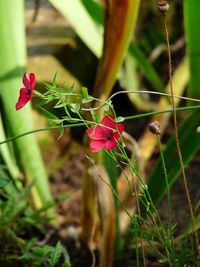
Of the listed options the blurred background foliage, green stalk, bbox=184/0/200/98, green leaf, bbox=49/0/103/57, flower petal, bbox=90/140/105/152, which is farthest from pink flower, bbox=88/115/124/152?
green leaf, bbox=49/0/103/57

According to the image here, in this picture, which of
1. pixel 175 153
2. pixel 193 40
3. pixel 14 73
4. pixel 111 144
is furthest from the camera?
pixel 14 73

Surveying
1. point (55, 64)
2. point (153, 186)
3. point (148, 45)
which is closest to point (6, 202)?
point (153, 186)

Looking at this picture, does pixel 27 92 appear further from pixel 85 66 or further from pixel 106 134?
pixel 85 66

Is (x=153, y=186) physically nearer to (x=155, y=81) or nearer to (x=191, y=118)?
(x=191, y=118)

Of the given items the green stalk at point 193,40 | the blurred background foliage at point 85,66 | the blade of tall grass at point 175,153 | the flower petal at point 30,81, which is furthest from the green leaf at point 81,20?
the flower petal at point 30,81

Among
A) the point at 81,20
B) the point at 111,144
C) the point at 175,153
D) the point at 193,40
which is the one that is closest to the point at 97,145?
the point at 111,144

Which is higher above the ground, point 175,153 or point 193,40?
point 193,40

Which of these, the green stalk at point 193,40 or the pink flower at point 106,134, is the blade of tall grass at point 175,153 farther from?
the pink flower at point 106,134
